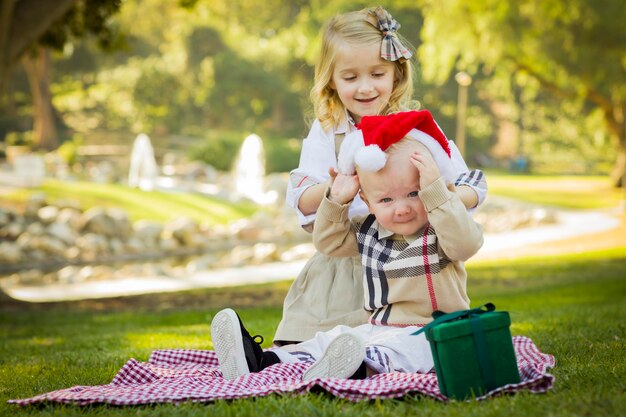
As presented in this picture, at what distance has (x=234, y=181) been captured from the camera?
2483 cm

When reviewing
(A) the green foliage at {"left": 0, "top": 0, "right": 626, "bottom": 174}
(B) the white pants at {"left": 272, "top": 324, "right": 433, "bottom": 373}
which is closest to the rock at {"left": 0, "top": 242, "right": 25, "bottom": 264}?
(A) the green foliage at {"left": 0, "top": 0, "right": 626, "bottom": 174}

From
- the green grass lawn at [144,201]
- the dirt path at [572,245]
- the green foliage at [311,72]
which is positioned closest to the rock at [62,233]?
the green grass lawn at [144,201]

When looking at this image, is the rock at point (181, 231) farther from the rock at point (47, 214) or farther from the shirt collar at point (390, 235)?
the shirt collar at point (390, 235)

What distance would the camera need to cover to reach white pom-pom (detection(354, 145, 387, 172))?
2.78m

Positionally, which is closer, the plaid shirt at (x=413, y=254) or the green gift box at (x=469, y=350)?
the green gift box at (x=469, y=350)

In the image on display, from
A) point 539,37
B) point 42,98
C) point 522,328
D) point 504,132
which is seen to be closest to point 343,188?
point 522,328

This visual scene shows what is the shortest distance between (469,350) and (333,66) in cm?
142

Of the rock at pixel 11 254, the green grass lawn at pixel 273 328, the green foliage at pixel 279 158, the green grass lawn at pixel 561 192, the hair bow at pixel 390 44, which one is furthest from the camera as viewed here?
the green foliage at pixel 279 158

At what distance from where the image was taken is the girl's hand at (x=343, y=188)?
9.77 ft

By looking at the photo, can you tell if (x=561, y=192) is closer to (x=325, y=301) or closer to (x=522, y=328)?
(x=522, y=328)

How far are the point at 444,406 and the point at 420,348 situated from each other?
558 millimetres

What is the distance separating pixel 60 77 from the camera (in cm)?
3183

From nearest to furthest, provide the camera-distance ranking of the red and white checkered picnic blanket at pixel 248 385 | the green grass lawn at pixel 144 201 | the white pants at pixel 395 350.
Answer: the red and white checkered picnic blanket at pixel 248 385 < the white pants at pixel 395 350 < the green grass lawn at pixel 144 201

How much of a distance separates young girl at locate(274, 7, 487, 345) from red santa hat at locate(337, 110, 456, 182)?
0.89ft
